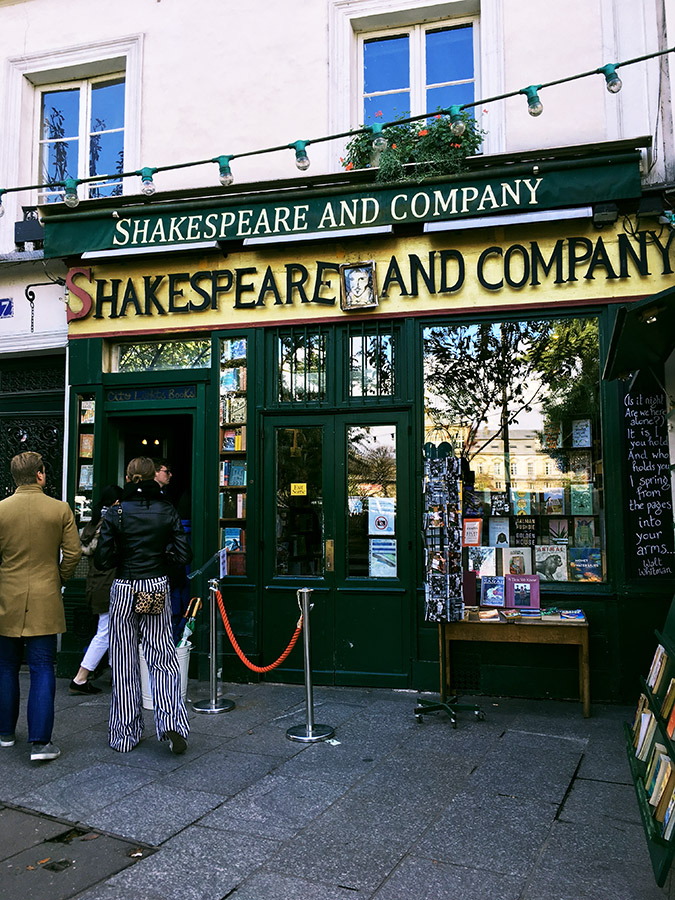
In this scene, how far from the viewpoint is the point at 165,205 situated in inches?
304

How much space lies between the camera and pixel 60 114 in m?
8.93

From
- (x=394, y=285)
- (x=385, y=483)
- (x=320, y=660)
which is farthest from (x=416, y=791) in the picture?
(x=394, y=285)

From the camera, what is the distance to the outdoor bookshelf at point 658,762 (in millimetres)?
2816

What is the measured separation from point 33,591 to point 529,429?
14.7 ft

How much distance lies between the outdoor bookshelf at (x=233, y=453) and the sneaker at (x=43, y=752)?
102 inches

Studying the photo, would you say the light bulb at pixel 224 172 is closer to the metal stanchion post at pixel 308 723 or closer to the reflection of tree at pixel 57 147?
the reflection of tree at pixel 57 147

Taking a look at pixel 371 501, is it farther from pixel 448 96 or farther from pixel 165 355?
pixel 448 96

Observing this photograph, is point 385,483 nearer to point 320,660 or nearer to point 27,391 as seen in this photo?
point 320,660

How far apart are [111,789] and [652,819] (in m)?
3.18

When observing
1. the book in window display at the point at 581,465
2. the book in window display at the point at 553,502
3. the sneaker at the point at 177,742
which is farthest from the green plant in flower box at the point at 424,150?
the sneaker at the point at 177,742

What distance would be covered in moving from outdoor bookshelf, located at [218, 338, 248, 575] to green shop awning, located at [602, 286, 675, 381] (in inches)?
143

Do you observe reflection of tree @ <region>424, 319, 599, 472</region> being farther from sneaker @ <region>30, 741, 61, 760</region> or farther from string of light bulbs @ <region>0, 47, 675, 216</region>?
sneaker @ <region>30, 741, 61, 760</region>

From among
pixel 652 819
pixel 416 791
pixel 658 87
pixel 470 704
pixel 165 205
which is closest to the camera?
pixel 652 819

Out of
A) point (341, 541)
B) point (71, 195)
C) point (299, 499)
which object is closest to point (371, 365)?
point (299, 499)
